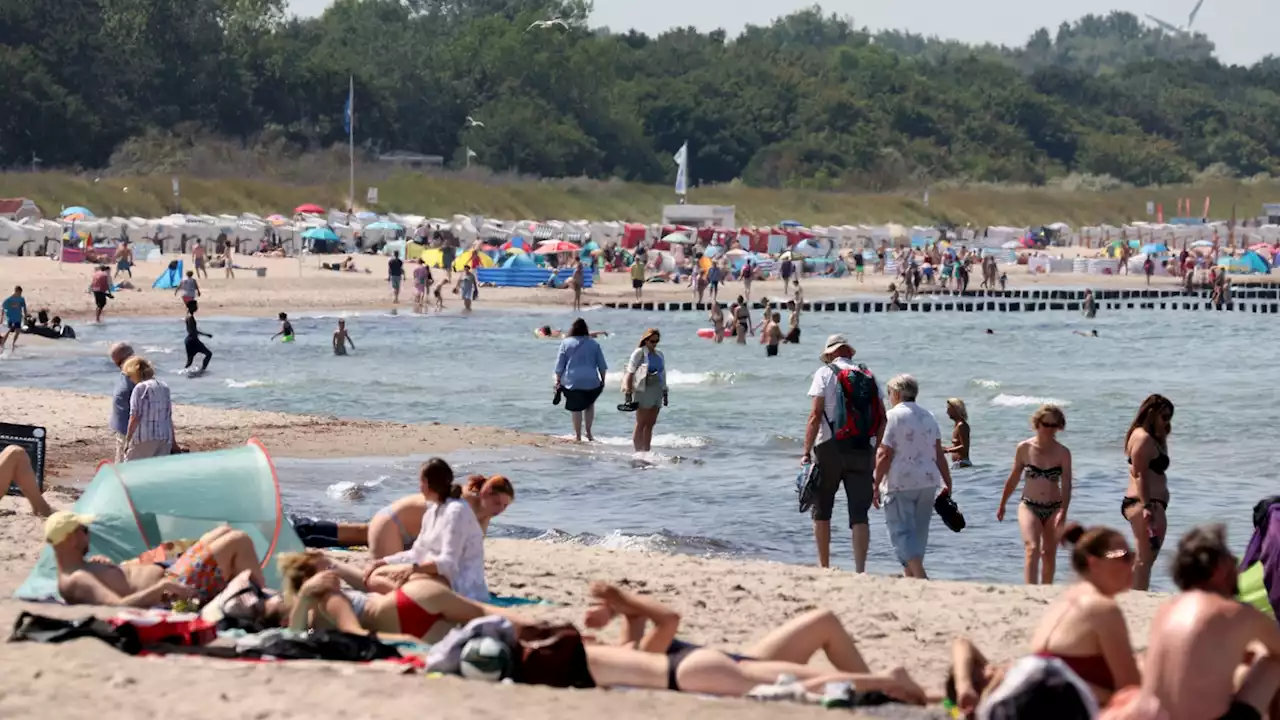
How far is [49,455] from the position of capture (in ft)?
50.7

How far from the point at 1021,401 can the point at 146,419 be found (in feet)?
52.7


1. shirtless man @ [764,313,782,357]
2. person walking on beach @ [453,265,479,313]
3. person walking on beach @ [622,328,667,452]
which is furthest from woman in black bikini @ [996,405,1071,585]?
person walking on beach @ [453,265,479,313]

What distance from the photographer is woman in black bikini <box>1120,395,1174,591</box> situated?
898 centimetres

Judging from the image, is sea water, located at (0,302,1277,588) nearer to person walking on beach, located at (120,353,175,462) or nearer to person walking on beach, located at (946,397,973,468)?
person walking on beach, located at (946,397,973,468)

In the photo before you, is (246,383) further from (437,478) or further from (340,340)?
(437,478)

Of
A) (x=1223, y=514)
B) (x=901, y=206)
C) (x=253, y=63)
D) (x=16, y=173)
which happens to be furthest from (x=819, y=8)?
(x=1223, y=514)

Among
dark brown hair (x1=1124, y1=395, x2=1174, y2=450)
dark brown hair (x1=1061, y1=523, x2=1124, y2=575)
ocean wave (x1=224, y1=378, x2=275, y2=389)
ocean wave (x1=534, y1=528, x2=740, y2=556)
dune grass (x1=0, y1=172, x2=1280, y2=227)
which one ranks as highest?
dune grass (x1=0, y1=172, x2=1280, y2=227)

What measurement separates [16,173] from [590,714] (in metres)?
59.3

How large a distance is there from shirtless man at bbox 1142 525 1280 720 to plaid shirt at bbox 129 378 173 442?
7222 mm

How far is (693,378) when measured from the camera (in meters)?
26.9

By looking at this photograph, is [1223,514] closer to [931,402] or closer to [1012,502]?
[1012,502]

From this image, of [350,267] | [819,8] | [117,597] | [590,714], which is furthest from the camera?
[819,8]

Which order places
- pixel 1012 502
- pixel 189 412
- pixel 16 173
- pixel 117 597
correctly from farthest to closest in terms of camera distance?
pixel 16 173 < pixel 189 412 < pixel 1012 502 < pixel 117 597

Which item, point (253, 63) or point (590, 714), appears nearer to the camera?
point (590, 714)
